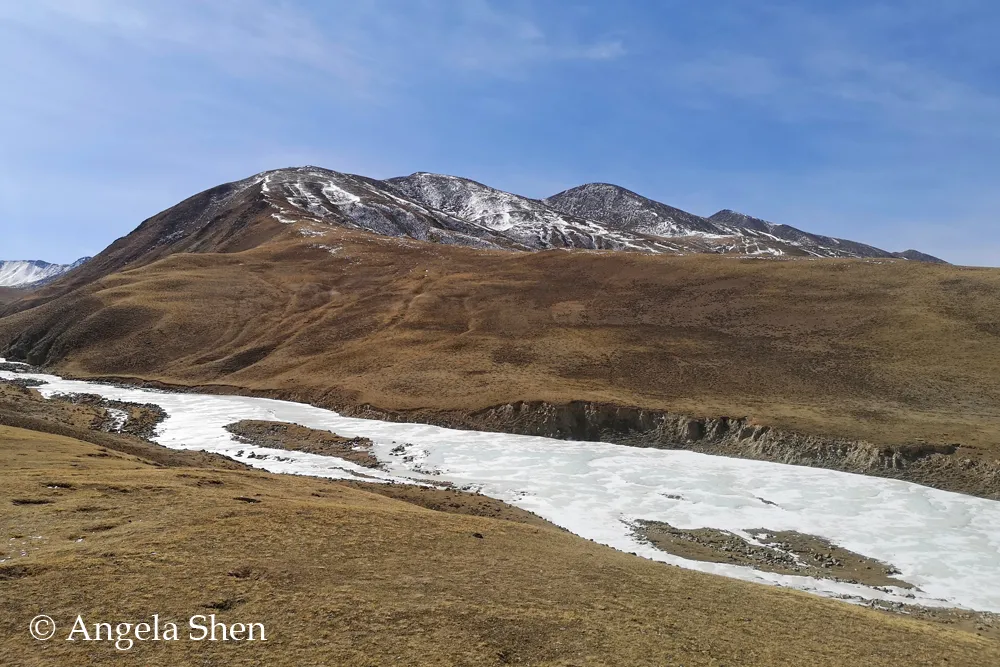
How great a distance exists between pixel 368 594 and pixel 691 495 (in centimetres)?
2138

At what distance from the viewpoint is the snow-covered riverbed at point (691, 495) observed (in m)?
21.0

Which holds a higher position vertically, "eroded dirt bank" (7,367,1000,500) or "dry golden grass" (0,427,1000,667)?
"eroded dirt bank" (7,367,1000,500)

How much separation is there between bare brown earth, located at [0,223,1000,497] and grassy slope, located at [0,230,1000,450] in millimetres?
233

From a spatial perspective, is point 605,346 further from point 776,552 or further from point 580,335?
point 776,552

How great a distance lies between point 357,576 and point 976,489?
31.6 m

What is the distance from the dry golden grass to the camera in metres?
9.59

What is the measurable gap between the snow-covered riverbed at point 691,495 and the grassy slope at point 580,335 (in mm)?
5731

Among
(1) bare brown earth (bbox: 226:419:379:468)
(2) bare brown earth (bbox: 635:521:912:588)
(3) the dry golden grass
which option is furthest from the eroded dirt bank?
(3) the dry golden grass

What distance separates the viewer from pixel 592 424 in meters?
41.0

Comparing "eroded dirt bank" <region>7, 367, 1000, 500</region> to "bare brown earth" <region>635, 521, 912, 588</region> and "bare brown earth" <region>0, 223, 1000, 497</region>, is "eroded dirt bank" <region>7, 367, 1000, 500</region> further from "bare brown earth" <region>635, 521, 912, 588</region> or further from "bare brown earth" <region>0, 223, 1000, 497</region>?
"bare brown earth" <region>635, 521, 912, 588</region>

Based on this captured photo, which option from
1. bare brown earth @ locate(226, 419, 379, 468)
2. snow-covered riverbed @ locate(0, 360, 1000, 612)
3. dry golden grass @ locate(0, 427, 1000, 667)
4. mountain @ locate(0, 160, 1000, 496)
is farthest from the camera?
mountain @ locate(0, 160, 1000, 496)

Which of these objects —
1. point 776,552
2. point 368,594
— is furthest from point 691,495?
point 368,594

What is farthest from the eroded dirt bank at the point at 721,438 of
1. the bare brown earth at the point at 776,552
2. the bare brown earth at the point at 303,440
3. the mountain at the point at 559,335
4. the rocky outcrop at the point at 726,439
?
the bare brown earth at the point at 776,552

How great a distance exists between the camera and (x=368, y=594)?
11.4 m
